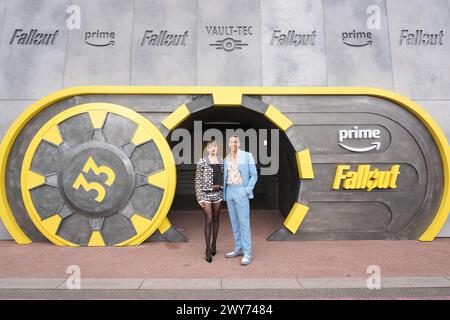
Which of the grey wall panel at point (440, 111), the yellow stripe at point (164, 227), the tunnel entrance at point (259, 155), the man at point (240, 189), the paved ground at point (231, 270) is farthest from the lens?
the tunnel entrance at point (259, 155)

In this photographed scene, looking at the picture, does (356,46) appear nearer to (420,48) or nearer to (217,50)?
(420,48)

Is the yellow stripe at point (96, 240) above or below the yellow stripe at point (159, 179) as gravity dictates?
below

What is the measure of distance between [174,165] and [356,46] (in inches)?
188

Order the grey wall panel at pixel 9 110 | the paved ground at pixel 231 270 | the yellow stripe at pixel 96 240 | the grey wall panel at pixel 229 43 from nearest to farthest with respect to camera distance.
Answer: the paved ground at pixel 231 270 → the yellow stripe at pixel 96 240 → the grey wall panel at pixel 9 110 → the grey wall panel at pixel 229 43

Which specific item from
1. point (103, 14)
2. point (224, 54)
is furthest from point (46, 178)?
point (224, 54)

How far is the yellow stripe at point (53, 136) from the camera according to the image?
530 centimetres

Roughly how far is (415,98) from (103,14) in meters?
7.16

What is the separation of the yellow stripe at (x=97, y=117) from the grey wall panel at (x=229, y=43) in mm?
2095

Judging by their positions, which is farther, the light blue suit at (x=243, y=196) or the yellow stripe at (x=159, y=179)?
the yellow stripe at (x=159, y=179)

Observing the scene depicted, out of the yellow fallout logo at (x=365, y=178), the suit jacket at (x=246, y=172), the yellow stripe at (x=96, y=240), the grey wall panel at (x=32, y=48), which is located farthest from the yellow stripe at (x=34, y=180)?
the yellow fallout logo at (x=365, y=178)

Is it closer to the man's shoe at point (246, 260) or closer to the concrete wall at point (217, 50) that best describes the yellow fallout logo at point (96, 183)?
the concrete wall at point (217, 50)

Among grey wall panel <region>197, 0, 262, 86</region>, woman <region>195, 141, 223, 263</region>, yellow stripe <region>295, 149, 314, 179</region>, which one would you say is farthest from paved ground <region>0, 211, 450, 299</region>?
grey wall panel <region>197, 0, 262, 86</region>

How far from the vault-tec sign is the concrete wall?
415 mm

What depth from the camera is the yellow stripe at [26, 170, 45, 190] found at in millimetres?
5215
